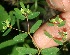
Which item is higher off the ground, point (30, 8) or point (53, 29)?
point (30, 8)

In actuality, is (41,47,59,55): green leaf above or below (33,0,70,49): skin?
below

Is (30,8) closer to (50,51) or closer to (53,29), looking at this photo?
(53,29)

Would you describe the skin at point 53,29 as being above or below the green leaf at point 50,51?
above

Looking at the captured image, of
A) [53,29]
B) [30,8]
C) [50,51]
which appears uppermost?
[30,8]

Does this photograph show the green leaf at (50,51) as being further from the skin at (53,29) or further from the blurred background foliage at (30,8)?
the blurred background foliage at (30,8)

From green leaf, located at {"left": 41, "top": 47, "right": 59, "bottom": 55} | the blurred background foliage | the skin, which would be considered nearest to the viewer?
green leaf, located at {"left": 41, "top": 47, "right": 59, "bottom": 55}

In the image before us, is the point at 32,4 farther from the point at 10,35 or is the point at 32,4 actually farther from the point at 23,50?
the point at 23,50

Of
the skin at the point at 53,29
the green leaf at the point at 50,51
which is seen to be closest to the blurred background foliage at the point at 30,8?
the skin at the point at 53,29

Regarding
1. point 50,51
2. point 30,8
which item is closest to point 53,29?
point 50,51

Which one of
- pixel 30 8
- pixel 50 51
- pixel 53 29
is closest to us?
pixel 50 51

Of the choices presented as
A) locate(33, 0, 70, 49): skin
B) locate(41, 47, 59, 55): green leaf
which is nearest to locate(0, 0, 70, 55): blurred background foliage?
locate(33, 0, 70, 49): skin

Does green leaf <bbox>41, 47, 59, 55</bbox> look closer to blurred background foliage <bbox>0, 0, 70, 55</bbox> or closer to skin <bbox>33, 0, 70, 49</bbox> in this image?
skin <bbox>33, 0, 70, 49</bbox>
